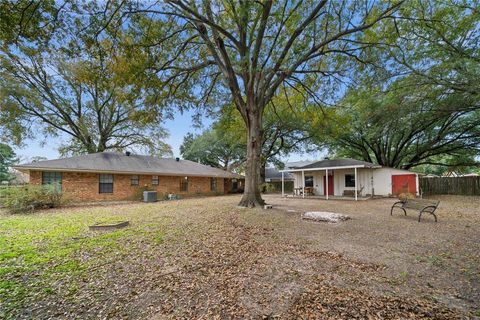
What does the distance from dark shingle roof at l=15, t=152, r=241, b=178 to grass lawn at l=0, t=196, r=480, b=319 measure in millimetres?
8365

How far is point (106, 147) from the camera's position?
22.2 m

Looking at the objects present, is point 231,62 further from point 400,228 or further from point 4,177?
point 4,177

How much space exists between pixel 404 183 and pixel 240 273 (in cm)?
1703

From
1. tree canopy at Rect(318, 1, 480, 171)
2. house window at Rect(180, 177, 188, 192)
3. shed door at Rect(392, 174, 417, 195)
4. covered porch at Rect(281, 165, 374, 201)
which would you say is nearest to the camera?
tree canopy at Rect(318, 1, 480, 171)

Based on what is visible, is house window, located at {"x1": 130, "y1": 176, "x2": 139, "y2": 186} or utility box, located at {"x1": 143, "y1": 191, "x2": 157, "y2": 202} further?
house window, located at {"x1": 130, "y1": 176, "x2": 139, "y2": 186}

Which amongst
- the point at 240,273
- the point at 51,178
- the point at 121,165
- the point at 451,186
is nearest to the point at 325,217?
the point at 240,273

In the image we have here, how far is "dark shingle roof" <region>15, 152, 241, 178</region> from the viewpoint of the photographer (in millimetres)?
13054

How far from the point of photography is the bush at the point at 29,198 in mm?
10031

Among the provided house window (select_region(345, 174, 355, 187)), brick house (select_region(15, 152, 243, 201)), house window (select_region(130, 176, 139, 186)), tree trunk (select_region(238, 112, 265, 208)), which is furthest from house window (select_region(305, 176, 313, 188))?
house window (select_region(130, 176, 139, 186))

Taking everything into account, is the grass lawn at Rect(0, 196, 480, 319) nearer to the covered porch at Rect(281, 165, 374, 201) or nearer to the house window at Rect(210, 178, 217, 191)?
the covered porch at Rect(281, 165, 374, 201)

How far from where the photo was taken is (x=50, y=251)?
4480mm

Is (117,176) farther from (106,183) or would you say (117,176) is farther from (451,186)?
(451,186)

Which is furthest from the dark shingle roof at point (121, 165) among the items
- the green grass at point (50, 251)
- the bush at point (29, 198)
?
the green grass at point (50, 251)

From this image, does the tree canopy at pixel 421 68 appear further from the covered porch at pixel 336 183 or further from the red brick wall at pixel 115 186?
the red brick wall at pixel 115 186
